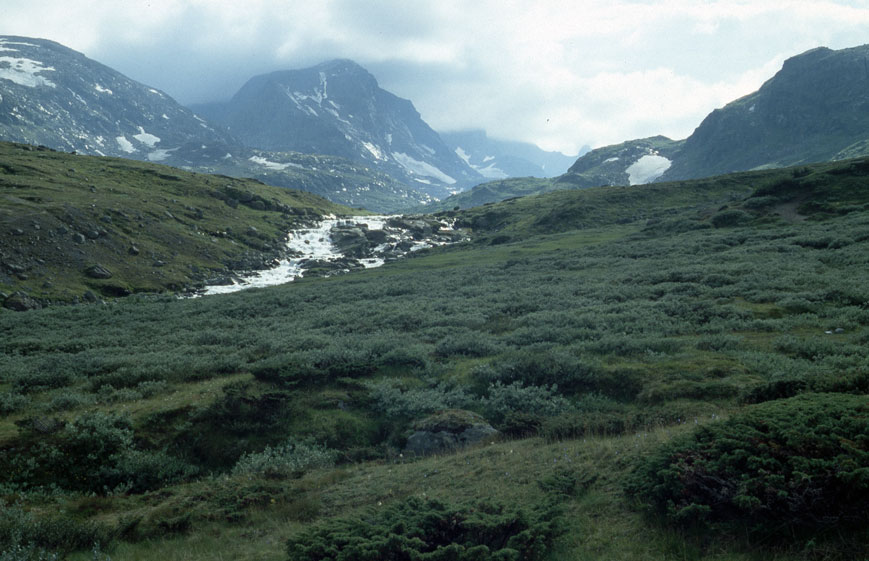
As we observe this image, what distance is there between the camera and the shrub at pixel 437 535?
7.01m

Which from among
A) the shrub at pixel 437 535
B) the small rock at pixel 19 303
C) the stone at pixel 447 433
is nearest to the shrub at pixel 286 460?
the stone at pixel 447 433

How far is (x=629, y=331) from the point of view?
2197 centimetres

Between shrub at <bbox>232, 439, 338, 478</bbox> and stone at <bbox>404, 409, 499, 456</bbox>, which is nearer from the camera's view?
shrub at <bbox>232, 439, 338, 478</bbox>

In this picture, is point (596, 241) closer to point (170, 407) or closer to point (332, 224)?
point (170, 407)

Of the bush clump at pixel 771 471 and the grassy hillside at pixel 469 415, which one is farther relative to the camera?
the grassy hillside at pixel 469 415

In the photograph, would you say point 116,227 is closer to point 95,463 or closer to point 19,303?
point 19,303

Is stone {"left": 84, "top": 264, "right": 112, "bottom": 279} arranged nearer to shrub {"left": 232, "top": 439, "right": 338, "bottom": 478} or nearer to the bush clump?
shrub {"left": 232, "top": 439, "right": 338, "bottom": 478}

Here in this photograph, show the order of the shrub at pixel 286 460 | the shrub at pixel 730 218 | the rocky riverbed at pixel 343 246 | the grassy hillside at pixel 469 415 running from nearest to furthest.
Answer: the grassy hillside at pixel 469 415, the shrub at pixel 286 460, the shrub at pixel 730 218, the rocky riverbed at pixel 343 246

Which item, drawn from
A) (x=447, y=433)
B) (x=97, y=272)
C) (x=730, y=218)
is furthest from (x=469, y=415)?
(x=97, y=272)

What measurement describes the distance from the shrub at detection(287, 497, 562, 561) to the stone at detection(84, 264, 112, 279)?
224ft

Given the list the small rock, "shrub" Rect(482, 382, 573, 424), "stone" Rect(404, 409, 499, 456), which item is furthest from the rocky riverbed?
"stone" Rect(404, 409, 499, 456)

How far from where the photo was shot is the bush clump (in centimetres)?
619

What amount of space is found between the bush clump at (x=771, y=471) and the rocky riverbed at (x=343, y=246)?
224ft

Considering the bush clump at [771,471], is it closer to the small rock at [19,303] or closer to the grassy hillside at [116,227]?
the small rock at [19,303]
